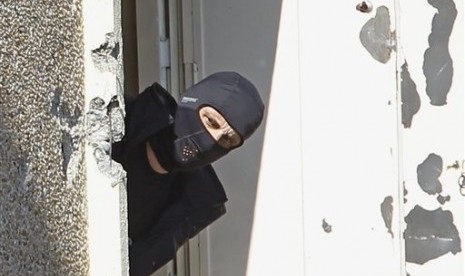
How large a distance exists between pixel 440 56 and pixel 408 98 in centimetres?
17

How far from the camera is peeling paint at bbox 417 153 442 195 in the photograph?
9.57 ft

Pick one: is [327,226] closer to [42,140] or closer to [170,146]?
[170,146]

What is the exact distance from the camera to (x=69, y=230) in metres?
1.63

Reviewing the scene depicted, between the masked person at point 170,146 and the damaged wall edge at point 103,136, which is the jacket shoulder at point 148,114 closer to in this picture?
the masked person at point 170,146

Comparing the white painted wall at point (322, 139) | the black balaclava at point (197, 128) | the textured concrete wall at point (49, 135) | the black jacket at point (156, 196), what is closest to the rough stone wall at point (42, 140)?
the textured concrete wall at point (49, 135)

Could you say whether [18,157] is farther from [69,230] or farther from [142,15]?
[142,15]

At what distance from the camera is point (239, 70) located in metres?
3.12

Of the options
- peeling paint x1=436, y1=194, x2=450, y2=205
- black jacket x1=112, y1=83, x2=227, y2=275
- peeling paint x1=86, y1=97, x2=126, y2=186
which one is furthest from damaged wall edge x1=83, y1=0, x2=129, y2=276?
peeling paint x1=436, y1=194, x2=450, y2=205

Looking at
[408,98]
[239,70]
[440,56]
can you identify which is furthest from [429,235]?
[239,70]

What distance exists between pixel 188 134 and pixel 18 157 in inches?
34.3

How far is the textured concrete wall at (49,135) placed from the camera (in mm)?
1470

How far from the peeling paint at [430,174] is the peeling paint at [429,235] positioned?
0.07m

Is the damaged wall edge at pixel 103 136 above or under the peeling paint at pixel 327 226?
above

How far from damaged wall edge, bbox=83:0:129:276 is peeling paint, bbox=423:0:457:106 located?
4.86 ft
